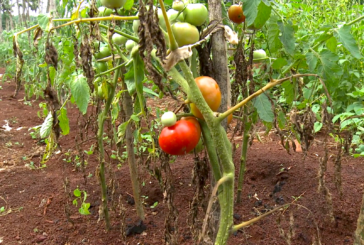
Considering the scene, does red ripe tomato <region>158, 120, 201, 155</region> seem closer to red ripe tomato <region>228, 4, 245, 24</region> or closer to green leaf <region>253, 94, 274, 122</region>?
green leaf <region>253, 94, 274, 122</region>

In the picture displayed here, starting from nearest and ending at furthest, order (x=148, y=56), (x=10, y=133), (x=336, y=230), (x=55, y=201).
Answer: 1. (x=148, y=56)
2. (x=336, y=230)
3. (x=55, y=201)
4. (x=10, y=133)

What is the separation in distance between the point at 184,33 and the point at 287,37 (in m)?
0.34

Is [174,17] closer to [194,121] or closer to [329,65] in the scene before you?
[194,121]

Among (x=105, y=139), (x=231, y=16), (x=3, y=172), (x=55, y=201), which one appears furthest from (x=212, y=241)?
(x=105, y=139)

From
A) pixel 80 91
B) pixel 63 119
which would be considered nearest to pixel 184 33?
pixel 80 91

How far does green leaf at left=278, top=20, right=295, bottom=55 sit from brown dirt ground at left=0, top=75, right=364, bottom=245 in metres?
0.67

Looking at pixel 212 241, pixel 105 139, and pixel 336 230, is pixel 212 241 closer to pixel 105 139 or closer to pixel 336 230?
pixel 336 230

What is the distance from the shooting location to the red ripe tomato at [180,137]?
80 centimetres

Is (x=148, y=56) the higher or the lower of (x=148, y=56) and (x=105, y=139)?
the higher

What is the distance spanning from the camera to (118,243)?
1633 mm

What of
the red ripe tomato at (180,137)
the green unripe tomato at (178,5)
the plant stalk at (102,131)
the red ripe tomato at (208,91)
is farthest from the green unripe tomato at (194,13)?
the plant stalk at (102,131)

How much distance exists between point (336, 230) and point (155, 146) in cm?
102

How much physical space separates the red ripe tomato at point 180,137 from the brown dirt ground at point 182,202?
0.62 metres

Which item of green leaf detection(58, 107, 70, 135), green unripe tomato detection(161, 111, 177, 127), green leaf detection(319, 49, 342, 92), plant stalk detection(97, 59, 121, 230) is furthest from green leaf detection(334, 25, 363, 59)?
green leaf detection(58, 107, 70, 135)
